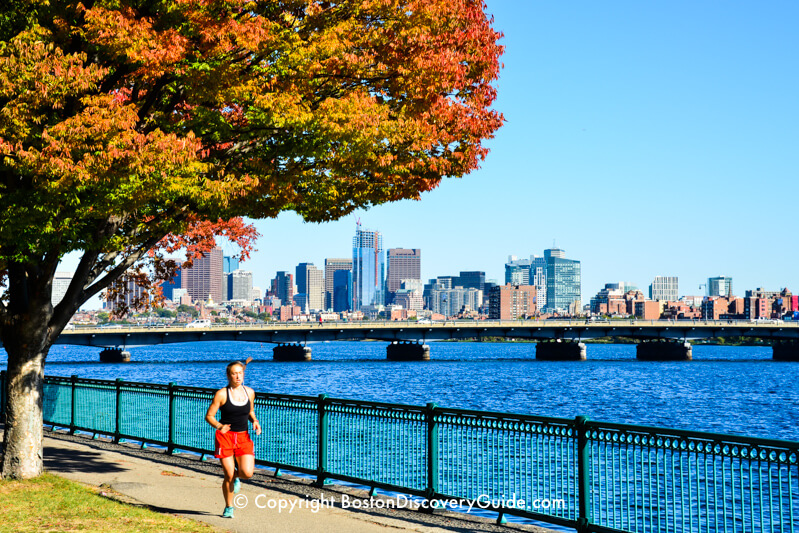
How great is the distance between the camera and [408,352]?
128 meters

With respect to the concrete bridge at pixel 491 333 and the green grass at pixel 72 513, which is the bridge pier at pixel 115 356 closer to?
the concrete bridge at pixel 491 333

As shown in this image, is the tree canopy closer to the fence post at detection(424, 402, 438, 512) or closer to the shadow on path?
the shadow on path

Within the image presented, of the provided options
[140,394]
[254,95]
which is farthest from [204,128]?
[140,394]

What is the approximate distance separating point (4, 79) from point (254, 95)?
10.5 feet

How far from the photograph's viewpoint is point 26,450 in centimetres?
1316

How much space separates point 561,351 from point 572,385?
5067 cm

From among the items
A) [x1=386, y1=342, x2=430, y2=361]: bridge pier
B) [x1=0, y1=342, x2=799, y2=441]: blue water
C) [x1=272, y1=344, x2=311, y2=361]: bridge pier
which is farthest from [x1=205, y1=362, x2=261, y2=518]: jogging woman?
[x1=386, y1=342, x2=430, y2=361]: bridge pier

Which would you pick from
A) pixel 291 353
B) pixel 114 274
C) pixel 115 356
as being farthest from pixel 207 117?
pixel 291 353

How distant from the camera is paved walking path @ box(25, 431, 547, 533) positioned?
10.4 metres

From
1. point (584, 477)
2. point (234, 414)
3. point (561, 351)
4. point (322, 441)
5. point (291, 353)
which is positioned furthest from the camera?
point (561, 351)

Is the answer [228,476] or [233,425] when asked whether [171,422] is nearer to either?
[228,476]

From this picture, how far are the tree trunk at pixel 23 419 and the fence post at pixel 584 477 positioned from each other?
8.35 m

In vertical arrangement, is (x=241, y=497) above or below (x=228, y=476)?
below

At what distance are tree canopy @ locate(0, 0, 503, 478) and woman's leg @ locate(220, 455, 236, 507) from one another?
360 centimetres
